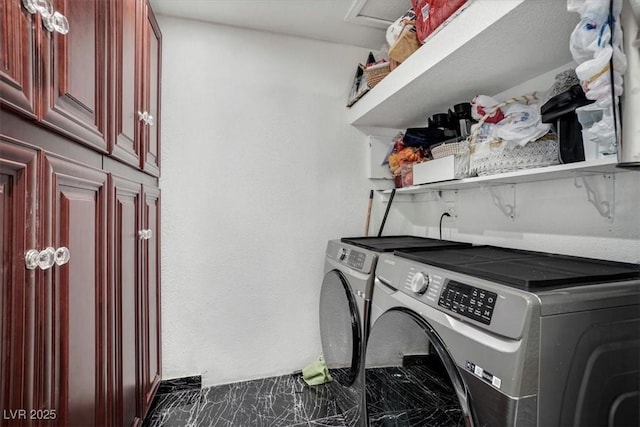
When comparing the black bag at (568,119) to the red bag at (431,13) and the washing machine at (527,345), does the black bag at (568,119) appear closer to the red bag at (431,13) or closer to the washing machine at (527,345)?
the washing machine at (527,345)

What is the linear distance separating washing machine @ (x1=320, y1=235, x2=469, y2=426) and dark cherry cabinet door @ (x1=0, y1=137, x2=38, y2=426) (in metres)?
1.13

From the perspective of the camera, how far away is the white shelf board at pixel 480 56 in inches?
40.7

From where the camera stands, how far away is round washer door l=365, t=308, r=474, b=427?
33.5 inches

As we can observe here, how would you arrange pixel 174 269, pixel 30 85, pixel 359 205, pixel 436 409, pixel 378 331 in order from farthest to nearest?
pixel 359 205 → pixel 174 269 → pixel 378 331 → pixel 436 409 → pixel 30 85

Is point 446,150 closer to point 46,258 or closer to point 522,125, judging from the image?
point 522,125

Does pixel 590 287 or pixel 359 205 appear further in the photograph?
pixel 359 205

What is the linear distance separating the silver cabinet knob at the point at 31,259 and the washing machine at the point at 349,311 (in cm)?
114

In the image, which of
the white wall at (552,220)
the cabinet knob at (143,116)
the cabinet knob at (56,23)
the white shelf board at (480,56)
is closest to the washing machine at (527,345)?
the white wall at (552,220)

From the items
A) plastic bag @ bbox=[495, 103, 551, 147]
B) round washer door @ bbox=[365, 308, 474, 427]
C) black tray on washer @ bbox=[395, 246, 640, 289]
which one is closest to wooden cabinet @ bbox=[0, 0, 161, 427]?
round washer door @ bbox=[365, 308, 474, 427]

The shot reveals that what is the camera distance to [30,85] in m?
0.64

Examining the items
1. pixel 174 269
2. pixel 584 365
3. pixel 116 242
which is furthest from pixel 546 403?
pixel 174 269

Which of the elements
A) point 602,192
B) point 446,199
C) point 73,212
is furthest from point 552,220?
point 73,212

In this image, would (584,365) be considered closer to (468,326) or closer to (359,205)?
(468,326)

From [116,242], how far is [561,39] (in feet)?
5.90
